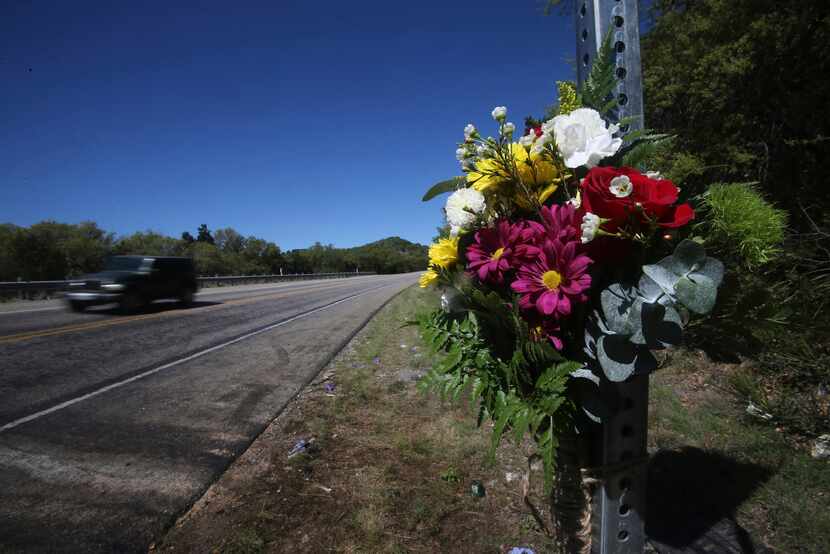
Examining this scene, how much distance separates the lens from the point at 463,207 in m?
1.22

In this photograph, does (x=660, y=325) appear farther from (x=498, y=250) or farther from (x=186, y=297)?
(x=186, y=297)

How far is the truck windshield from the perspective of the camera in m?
12.5

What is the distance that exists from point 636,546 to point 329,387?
379cm

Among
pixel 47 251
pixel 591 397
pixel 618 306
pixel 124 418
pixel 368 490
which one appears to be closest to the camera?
pixel 618 306

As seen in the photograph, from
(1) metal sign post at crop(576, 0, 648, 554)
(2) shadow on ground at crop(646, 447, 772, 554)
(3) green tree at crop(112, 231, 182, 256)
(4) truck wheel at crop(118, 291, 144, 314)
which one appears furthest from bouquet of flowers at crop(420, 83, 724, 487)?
(3) green tree at crop(112, 231, 182, 256)

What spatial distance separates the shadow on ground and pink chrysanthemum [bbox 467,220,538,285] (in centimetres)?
158

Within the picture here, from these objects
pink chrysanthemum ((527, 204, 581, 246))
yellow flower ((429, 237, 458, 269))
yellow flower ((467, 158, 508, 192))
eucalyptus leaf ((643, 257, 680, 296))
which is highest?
yellow flower ((467, 158, 508, 192))

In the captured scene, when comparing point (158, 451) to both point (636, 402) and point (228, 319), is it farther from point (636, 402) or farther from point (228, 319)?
point (228, 319)

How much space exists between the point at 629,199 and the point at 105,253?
5868 centimetres

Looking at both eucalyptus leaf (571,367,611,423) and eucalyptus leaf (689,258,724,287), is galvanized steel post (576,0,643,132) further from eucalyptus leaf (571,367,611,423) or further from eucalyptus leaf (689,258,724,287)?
eucalyptus leaf (571,367,611,423)

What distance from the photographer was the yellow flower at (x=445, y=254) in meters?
1.39

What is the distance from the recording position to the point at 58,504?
7.98 feet

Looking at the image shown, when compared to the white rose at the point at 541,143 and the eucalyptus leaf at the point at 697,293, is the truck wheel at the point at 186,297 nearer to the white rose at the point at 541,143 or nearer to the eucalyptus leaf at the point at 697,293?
the white rose at the point at 541,143

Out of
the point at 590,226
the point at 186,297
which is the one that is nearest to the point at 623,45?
the point at 590,226
